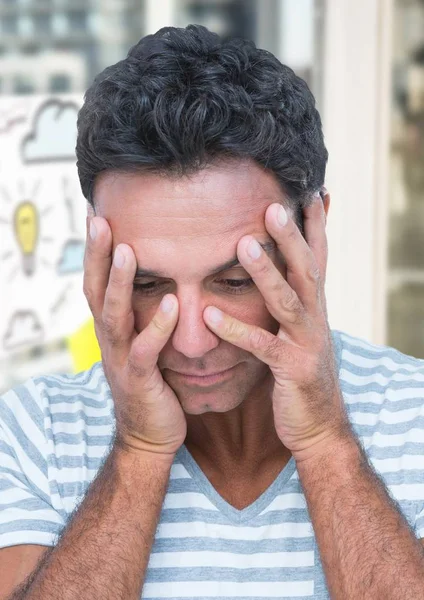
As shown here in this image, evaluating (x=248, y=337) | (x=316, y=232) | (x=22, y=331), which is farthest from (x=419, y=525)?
(x=22, y=331)

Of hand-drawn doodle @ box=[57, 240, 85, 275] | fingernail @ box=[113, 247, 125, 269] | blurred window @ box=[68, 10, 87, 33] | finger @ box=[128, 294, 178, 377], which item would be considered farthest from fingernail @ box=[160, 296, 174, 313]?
blurred window @ box=[68, 10, 87, 33]

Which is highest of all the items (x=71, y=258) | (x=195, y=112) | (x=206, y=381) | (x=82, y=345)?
(x=195, y=112)

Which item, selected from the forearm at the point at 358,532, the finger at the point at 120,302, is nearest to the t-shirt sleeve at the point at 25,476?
the finger at the point at 120,302

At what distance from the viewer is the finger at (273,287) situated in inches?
73.7

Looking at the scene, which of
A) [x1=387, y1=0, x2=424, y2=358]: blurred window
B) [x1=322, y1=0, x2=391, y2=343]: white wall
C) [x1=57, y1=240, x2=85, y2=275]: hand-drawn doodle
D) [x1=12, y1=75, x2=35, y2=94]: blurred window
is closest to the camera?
[x1=12, y1=75, x2=35, y2=94]: blurred window

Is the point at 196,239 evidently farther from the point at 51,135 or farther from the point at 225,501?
the point at 51,135

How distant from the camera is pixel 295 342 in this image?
194cm

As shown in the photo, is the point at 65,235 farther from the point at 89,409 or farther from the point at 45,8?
the point at 89,409

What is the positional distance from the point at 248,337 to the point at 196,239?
0.66 feet

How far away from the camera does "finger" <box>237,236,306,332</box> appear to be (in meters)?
1.87

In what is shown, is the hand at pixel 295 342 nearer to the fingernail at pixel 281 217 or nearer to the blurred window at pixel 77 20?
the fingernail at pixel 281 217

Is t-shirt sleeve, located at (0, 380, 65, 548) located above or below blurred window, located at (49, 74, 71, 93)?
below

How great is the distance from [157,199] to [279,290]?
0.91 ft

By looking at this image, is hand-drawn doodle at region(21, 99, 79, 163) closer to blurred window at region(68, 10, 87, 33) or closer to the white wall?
blurred window at region(68, 10, 87, 33)
